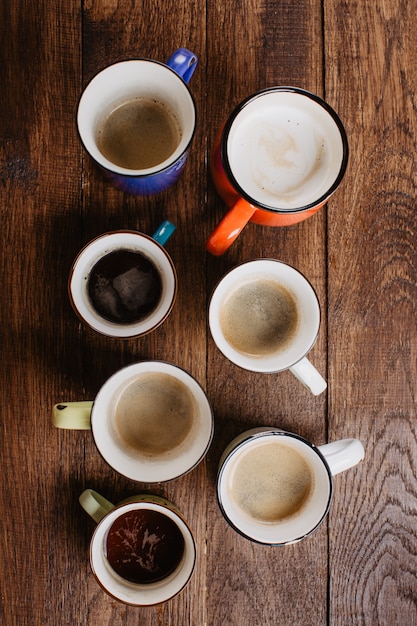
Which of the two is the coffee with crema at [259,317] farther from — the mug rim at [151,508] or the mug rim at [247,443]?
the mug rim at [151,508]

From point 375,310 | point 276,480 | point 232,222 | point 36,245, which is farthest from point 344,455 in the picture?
point 36,245

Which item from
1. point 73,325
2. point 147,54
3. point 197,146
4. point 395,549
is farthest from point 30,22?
point 395,549

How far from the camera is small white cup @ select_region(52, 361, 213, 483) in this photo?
33.1 inches

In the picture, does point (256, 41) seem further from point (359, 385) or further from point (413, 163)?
point (359, 385)

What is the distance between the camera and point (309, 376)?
0.88 metres

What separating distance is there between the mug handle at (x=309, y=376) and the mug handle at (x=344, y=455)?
9cm

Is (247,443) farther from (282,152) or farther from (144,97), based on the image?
(144,97)

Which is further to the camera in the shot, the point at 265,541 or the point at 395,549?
the point at 395,549

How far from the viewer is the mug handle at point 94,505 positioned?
90 cm

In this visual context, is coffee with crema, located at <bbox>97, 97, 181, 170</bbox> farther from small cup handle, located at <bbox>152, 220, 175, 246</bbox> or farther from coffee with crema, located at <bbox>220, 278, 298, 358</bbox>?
coffee with crema, located at <bbox>220, 278, 298, 358</bbox>

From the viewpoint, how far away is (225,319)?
0.93 metres

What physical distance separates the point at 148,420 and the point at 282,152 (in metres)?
0.47

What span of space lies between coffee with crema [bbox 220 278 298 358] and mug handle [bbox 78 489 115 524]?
0.32 meters

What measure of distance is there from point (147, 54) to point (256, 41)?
0.59 feet
